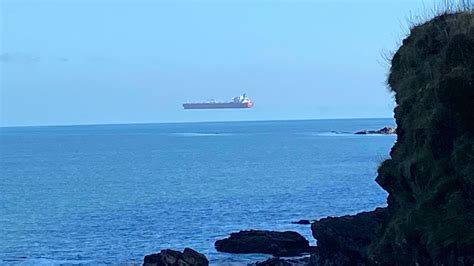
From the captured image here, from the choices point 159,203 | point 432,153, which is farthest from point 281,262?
point 159,203

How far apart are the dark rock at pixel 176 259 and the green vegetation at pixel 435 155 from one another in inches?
588

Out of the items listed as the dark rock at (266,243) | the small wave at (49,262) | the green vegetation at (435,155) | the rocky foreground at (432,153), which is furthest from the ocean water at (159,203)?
the green vegetation at (435,155)

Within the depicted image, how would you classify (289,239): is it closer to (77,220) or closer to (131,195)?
(77,220)

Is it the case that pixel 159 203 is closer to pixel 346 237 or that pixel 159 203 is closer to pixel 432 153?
pixel 346 237

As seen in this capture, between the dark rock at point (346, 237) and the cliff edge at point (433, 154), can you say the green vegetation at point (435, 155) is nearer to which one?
the cliff edge at point (433, 154)

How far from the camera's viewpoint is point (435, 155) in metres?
26.3

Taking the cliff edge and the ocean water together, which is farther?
the ocean water

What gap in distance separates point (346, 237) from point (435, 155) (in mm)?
11921

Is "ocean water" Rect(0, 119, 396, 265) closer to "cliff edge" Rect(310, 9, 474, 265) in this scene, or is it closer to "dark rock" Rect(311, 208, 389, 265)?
"dark rock" Rect(311, 208, 389, 265)

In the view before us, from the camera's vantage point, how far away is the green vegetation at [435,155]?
23.7 meters

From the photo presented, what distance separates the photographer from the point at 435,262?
23.8m

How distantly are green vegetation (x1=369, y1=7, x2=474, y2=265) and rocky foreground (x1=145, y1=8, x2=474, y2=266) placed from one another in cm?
3

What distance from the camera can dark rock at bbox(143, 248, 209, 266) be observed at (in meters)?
43.8

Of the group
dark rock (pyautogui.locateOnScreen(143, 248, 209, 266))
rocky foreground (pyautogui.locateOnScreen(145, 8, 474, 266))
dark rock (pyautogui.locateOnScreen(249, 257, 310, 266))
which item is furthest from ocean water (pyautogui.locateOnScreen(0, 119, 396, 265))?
rocky foreground (pyautogui.locateOnScreen(145, 8, 474, 266))
